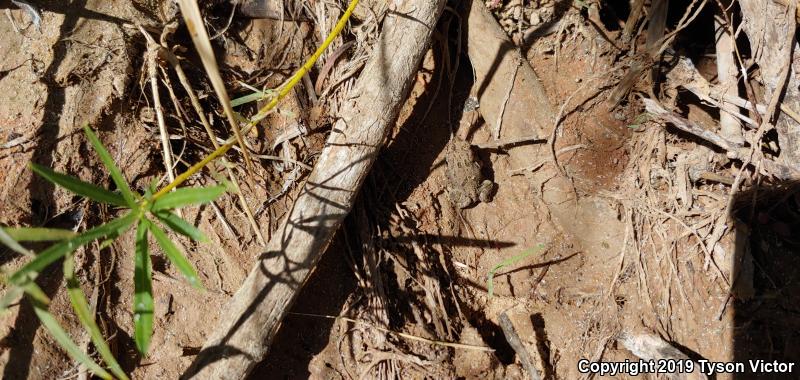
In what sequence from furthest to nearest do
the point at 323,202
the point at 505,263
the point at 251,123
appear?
1. the point at 505,263
2. the point at 323,202
3. the point at 251,123

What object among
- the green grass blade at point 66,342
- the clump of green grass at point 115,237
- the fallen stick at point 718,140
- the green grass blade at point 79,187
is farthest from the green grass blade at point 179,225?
the fallen stick at point 718,140

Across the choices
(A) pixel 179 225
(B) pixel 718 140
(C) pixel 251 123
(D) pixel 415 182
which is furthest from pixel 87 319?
(B) pixel 718 140

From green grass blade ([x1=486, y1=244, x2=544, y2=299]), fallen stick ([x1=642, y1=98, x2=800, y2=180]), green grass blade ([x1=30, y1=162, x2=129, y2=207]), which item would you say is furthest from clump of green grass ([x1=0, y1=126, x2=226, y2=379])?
fallen stick ([x1=642, y1=98, x2=800, y2=180])

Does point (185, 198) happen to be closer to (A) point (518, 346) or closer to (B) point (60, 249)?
(B) point (60, 249)

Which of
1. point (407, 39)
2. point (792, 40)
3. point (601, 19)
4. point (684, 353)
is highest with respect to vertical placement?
point (601, 19)

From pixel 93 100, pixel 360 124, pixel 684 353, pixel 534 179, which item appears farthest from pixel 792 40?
pixel 93 100

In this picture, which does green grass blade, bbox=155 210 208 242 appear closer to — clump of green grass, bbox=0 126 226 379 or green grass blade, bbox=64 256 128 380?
clump of green grass, bbox=0 126 226 379

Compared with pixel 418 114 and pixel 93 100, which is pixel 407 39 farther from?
pixel 93 100
